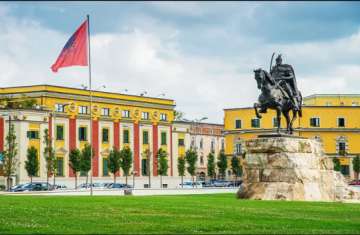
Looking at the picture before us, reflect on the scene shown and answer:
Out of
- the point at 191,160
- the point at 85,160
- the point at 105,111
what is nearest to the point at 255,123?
the point at 191,160

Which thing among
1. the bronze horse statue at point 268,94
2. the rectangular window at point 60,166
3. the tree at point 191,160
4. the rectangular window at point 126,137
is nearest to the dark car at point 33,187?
the rectangular window at point 60,166

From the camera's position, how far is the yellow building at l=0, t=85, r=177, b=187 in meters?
96.8

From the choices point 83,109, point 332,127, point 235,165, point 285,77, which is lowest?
point 235,165

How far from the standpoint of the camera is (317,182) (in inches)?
1682

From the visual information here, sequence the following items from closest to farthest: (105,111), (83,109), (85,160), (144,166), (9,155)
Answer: (9,155), (85,160), (83,109), (105,111), (144,166)

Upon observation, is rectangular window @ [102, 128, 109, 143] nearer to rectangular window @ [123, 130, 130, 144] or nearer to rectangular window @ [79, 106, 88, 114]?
rectangular window @ [123, 130, 130, 144]

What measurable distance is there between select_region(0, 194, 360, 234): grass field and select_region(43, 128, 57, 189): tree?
202ft

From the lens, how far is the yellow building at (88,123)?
9681 cm

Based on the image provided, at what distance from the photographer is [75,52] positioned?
168 ft

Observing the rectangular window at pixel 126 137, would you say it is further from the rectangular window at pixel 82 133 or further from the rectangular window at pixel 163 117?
→ the rectangular window at pixel 82 133

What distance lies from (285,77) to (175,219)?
20368mm

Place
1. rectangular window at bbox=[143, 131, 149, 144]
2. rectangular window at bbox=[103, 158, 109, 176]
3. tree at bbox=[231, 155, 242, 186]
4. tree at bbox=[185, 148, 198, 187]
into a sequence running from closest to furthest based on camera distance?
1. rectangular window at bbox=[103, 158, 109, 176]
2. tree at bbox=[185, 148, 198, 187]
3. rectangular window at bbox=[143, 131, 149, 144]
4. tree at bbox=[231, 155, 242, 186]

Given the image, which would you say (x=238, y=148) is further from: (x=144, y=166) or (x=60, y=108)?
(x=60, y=108)

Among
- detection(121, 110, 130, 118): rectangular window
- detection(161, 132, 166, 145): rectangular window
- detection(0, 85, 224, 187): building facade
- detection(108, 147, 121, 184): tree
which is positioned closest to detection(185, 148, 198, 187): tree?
detection(0, 85, 224, 187): building facade
